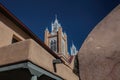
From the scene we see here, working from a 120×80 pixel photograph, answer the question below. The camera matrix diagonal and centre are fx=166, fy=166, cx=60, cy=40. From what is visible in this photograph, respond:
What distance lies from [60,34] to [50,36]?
4.52 metres

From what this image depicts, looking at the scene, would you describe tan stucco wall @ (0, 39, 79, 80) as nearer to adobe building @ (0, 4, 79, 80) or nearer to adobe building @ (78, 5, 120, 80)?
adobe building @ (0, 4, 79, 80)

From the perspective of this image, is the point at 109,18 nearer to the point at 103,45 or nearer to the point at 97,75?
the point at 103,45

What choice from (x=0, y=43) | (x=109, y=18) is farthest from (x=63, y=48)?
(x=109, y=18)

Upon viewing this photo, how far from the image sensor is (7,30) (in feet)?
31.0

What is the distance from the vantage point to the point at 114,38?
2695 millimetres

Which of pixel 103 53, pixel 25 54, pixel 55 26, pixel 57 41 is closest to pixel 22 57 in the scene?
pixel 25 54

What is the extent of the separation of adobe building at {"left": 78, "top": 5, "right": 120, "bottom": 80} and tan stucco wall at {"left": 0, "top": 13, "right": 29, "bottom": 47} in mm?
6704

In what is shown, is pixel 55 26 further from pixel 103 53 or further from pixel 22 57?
pixel 103 53

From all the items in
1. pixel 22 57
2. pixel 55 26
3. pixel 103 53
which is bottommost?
pixel 103 53

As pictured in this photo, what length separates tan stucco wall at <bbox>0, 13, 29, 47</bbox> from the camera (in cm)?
896

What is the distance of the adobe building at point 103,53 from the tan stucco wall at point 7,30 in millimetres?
6704

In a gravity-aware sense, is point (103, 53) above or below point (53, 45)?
below

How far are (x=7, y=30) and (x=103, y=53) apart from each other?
25.4 ft

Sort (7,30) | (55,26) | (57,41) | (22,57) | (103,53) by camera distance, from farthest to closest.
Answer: (55,26) → (57,41) → (7,30) → (22,57) → (103,53)
